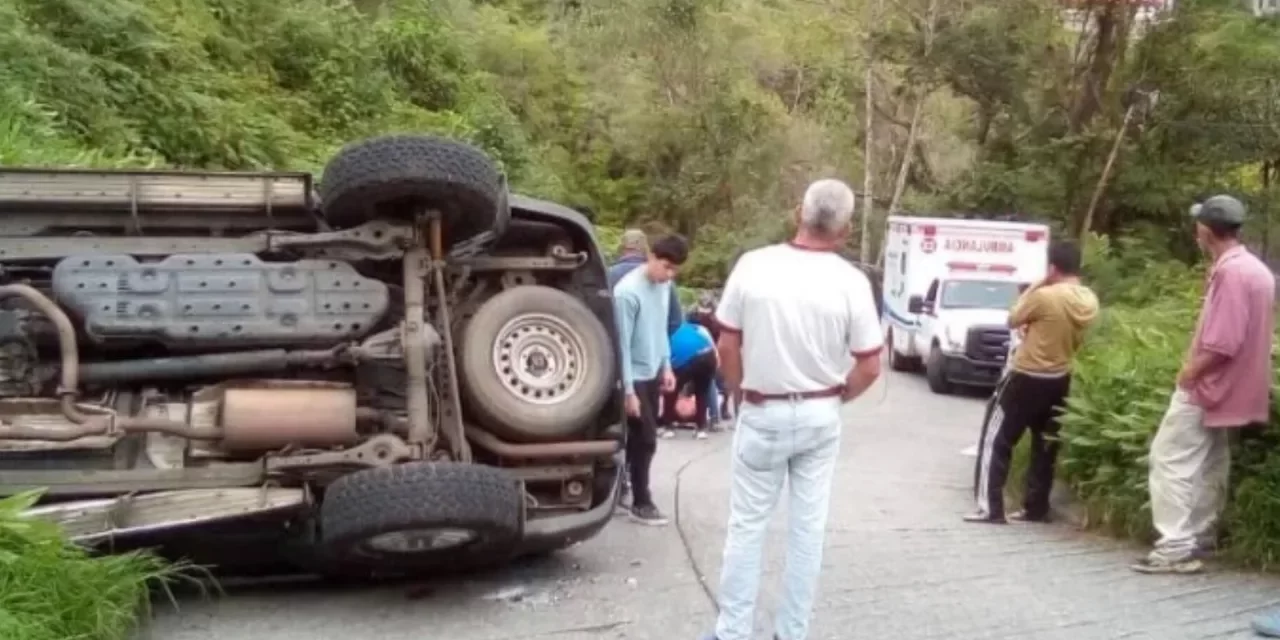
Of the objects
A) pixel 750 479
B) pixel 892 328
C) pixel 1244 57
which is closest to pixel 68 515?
pixel 750 479

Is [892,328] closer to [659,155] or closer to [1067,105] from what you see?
[1067,105]

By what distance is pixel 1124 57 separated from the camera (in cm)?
3322

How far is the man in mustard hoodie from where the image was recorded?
989 centimetres

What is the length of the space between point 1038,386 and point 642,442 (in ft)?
7.86

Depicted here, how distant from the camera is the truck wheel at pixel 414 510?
6.74m

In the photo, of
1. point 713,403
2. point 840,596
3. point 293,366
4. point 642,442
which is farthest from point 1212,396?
point 713,403

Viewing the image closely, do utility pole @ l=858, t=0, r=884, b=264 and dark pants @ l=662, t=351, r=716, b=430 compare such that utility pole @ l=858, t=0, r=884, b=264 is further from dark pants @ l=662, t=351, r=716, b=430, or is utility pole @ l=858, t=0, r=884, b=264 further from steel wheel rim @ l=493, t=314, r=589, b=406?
steel wheel rim @ l=493, t=314, r=589, b=406

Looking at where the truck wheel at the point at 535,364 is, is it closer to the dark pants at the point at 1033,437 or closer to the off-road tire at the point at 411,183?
the off-road tire at the point at 411,183

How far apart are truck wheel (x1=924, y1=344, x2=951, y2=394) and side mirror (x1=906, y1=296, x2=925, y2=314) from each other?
102 cm

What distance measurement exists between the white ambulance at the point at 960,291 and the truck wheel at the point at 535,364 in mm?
16081

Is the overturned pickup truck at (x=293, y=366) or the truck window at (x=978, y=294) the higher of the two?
the overturned pickup truck at (x=293, y=366)

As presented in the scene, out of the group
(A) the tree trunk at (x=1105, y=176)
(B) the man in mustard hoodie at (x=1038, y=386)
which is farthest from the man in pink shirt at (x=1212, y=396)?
(A) the tree trunk at (x=1105, y=176)

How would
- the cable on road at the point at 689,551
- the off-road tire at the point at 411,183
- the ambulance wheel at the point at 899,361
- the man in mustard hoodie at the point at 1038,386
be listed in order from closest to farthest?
the off-road tire at the point at 411,183 → the cable on road at the point at 689,551 → the man in mustard hoodie at the point at 1038,386 → the ambulance wheel at the point at 899,361

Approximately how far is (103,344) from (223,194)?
34.0 inches
